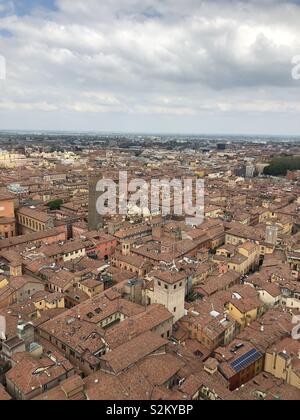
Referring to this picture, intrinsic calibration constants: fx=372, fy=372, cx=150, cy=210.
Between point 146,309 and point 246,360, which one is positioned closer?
point 246,360

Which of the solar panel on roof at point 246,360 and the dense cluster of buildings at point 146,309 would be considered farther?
the solar panel on roof at point 246,360

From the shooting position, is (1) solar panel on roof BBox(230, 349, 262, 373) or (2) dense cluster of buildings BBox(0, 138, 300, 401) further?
(1) solar panel on roof BBox(230, 349, 262, 373)

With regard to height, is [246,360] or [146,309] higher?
[146,309]
